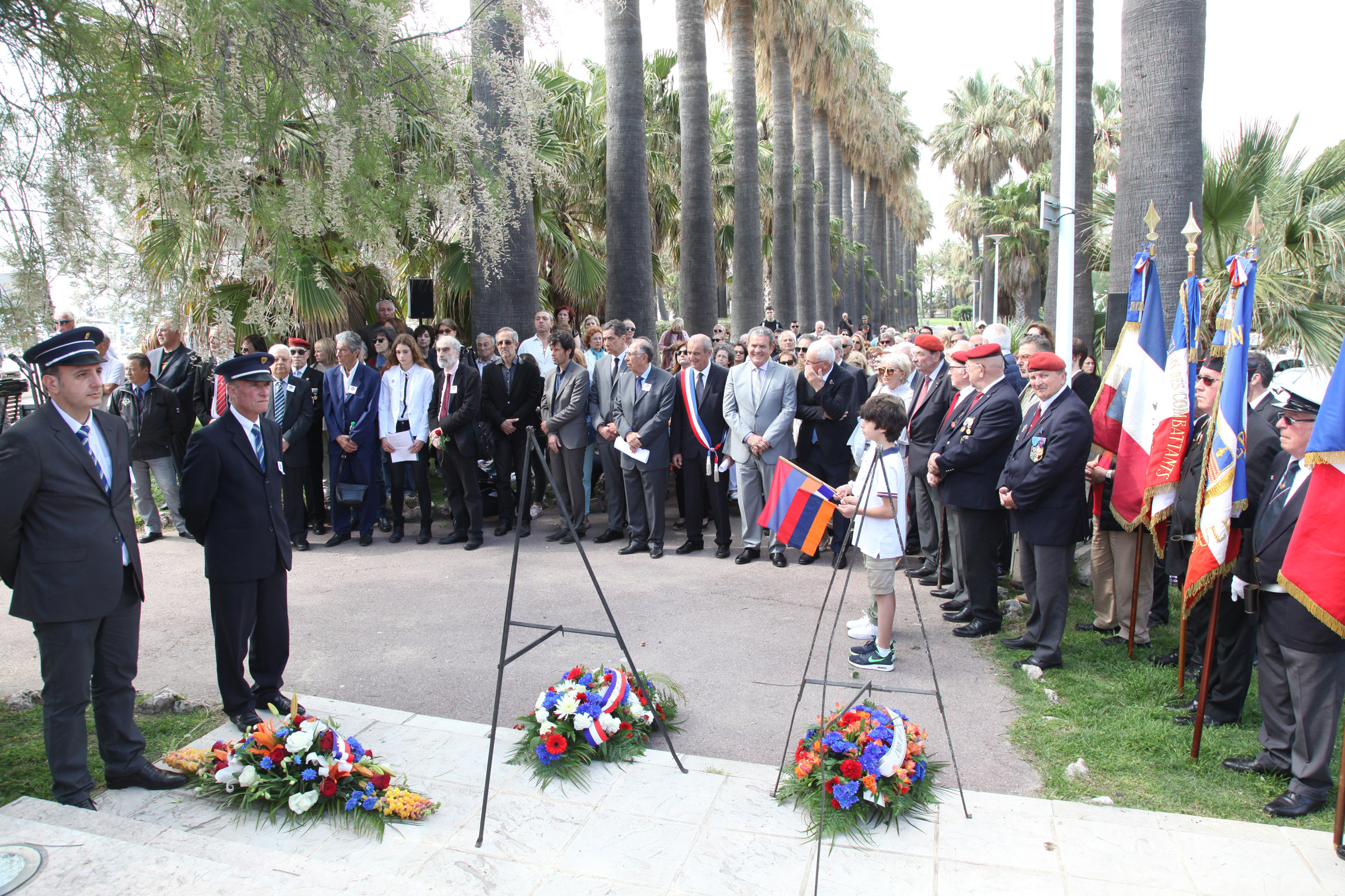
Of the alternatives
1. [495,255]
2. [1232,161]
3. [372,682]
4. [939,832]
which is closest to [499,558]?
[372,682]

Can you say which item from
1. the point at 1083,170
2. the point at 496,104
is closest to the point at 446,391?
the point at 496,104

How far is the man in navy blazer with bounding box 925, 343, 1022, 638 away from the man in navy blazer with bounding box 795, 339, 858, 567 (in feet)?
6.03

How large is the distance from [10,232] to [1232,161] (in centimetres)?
1037

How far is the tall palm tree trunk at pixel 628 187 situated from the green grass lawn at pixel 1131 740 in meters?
7.57

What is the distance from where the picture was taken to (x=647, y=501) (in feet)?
30.0

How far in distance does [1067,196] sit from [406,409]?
23.8ft

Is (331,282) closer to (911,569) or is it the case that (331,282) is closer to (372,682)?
(372,682)

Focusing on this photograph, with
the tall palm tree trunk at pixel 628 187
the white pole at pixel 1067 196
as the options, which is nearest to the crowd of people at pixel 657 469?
the white pole at pixel 1067 196

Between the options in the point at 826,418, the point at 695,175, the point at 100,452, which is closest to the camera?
the point at 100,452

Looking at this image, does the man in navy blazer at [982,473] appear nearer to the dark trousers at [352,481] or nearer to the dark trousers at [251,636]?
the dark trousers at [251,636]

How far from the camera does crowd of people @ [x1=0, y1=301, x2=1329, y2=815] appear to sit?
4.07 metres

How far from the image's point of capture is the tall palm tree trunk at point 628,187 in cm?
1193

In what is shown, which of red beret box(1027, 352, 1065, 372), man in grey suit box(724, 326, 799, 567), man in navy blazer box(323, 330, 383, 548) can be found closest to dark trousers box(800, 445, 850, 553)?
man in grey suit box(724, 326, 799, 567)

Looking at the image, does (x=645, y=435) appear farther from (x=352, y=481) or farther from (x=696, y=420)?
(x=352, y=481)
